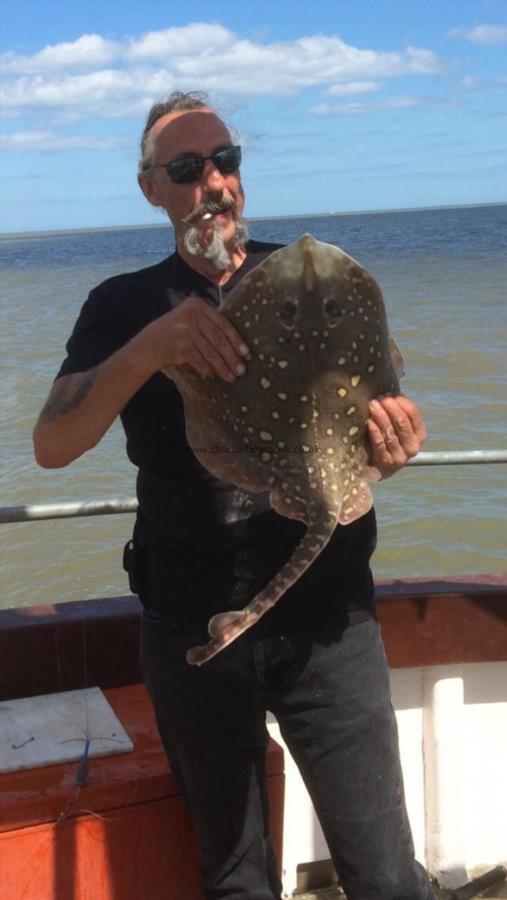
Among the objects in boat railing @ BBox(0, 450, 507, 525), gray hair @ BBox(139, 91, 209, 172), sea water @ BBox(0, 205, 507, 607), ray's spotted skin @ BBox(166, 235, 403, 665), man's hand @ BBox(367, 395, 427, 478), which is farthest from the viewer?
sea water @ BBox(0, 205, 507, 607)

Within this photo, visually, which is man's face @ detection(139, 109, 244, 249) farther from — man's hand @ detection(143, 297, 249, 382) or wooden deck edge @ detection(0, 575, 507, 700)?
wooden deck edge @ detection(0, 575, 507, 700)

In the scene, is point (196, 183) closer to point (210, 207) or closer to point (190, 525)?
point (210, 207)

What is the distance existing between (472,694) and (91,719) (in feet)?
4.22

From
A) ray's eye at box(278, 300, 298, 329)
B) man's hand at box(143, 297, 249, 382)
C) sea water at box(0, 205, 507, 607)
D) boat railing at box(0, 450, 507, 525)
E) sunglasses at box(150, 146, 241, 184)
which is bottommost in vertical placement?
sea water at box(0, 205, 507, 607)

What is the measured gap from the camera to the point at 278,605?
2.21 m

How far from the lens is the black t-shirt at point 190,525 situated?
7.31 ft

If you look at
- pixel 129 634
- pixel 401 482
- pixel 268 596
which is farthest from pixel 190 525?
pixel 401 482

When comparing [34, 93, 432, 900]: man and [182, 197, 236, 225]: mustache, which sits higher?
[182, 197, 236, 225]: mustache

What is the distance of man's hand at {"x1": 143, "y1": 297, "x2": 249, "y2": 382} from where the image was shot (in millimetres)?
1942

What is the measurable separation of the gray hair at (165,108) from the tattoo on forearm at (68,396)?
60cm

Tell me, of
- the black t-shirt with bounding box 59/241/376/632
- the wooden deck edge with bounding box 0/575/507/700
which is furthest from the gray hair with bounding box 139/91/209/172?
the wooden deck edge with bounding box 0/575/507/700

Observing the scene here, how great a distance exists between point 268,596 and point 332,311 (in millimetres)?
568

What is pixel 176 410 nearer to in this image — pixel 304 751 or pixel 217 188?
pixel 217 188

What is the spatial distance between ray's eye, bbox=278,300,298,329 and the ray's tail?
39 centimetres
